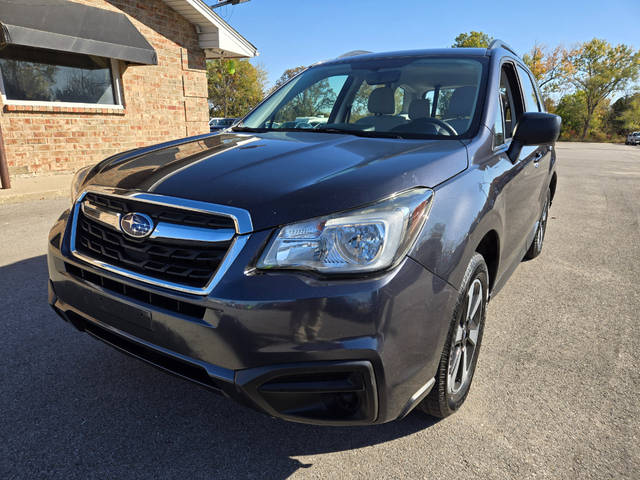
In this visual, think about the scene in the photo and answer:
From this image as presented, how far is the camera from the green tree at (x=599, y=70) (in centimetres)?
5741

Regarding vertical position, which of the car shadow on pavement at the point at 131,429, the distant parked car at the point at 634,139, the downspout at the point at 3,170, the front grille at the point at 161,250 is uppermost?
the front grille at the point at 161,250

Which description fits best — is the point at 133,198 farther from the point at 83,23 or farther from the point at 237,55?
the point at 237,55

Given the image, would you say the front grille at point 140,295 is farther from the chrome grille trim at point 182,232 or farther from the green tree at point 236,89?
the green tree at point 236,89

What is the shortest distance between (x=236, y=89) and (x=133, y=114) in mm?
42002

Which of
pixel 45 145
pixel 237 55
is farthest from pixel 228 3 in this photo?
pixel 45 145

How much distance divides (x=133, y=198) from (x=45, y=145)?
917cm

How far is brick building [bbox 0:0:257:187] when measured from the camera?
871 centimetres

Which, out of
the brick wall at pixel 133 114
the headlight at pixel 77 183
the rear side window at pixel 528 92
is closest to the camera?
the headlight at pixel 77 183

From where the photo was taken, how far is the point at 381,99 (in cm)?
299

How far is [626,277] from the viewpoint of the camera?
4.17m

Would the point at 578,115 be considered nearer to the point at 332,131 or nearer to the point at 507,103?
the point at 507,103

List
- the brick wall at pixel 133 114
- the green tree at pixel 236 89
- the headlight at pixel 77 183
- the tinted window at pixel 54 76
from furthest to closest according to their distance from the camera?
1. the green tree at pixel 236 89
2. the brick wall at pixel 133 114
3. the tinted window at pixel 54 76
4. the headlight at pixel 77 183

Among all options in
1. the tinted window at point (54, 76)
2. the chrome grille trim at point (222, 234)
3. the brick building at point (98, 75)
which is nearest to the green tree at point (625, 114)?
the brick building at point (98, 75)

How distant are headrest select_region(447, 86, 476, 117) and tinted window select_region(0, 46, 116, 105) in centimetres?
939
